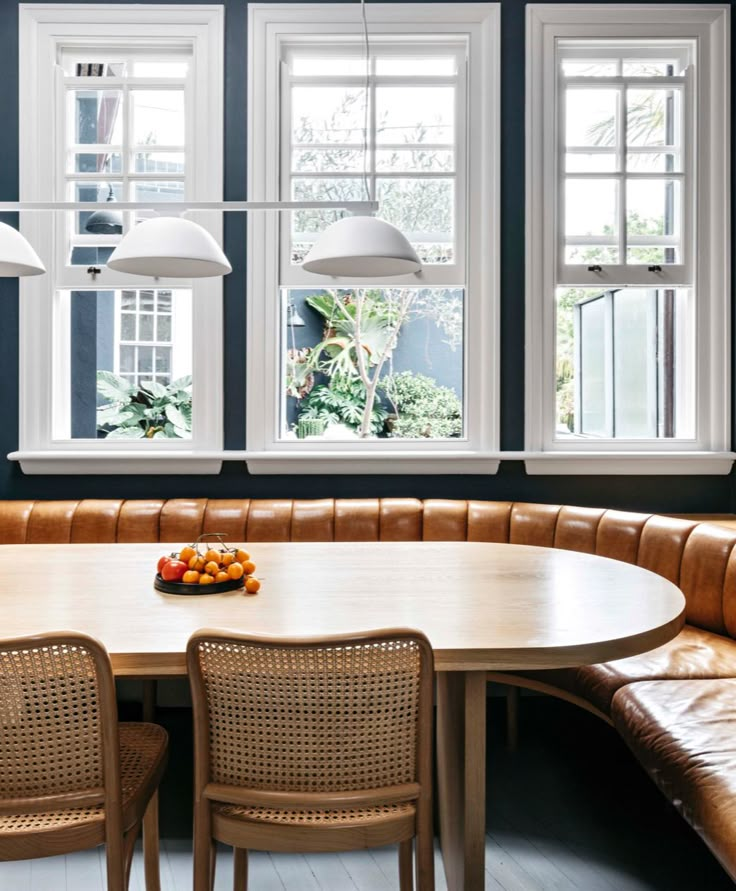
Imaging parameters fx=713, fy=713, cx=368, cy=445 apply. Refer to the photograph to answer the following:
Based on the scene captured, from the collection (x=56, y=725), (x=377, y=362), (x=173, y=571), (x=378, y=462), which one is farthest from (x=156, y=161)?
(x=56, y=725)

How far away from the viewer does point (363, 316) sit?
3.47 m

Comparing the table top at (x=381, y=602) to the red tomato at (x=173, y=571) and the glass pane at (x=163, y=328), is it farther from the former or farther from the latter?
the glass pane at (x=163, y=328)

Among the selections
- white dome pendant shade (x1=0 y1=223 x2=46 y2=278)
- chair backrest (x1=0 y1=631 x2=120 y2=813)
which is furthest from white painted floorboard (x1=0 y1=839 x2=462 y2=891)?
white dome pendant shade (x1=0 y1=223 x2=46 y2=278)

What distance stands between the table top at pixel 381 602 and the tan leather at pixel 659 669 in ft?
1.05

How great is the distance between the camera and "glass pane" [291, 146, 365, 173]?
3.36m

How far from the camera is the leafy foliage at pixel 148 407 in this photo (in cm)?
346

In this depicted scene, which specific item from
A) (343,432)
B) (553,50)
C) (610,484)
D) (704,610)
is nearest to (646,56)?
(553,50)

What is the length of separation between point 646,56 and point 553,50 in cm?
47

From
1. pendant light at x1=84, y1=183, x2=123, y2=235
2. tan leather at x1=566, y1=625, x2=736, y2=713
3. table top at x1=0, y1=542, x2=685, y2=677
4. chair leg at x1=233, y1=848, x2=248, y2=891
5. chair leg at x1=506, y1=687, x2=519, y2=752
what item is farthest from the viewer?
pendant light at x1=84, y1=183, x2=123, y2=235

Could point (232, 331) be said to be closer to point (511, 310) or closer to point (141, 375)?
point (141, 375)

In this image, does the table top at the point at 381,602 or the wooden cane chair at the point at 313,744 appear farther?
the table top at the point at 381,602

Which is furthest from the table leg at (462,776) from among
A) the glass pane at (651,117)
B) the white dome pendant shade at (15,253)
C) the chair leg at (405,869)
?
the glass pane at (651,117)

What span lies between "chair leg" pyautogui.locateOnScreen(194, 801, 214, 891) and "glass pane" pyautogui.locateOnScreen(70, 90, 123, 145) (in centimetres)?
306

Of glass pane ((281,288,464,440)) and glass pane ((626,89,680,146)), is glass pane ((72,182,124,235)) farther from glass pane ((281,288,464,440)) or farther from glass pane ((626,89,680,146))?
glass pane ((626,89,680,146))
